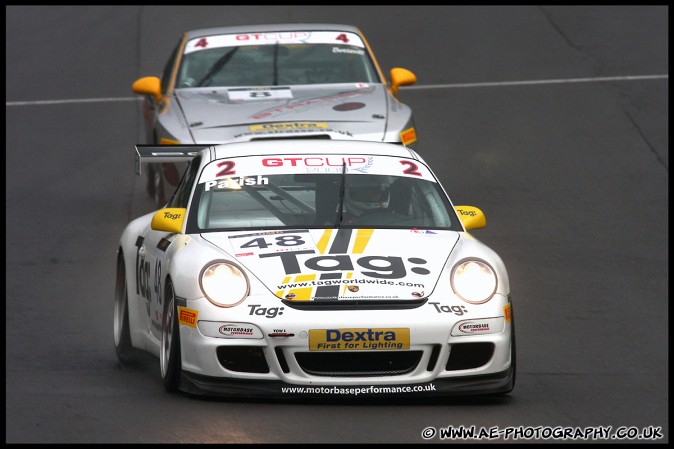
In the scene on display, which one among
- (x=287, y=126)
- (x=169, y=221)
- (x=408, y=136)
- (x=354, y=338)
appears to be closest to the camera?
(x=354, y=338)

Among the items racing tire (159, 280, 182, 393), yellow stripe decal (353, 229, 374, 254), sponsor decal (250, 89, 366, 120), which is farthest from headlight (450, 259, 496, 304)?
sponsor decal (250, 89, 366, 120)

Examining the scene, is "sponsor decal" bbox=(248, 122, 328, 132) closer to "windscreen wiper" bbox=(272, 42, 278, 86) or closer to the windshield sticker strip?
"windscreen wiper" bbox=(272, 42, 278, 86)

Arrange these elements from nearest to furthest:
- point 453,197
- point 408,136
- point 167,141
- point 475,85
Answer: point 167,141 < point 408,136 < point 453,197 < point 475,85

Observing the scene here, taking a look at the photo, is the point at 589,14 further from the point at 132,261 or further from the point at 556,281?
the point at 132,261

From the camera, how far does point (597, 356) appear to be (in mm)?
10023

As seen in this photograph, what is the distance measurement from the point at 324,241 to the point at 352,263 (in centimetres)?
37

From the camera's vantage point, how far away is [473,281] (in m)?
8.27

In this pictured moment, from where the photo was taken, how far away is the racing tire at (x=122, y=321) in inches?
390

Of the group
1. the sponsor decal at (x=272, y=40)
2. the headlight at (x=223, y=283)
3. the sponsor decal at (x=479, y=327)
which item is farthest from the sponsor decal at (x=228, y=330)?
the sponsor decal at (x=272, y=40)

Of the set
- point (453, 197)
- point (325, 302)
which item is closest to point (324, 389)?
point (325, 302)

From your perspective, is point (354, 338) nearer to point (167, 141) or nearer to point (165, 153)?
point (165, 153)

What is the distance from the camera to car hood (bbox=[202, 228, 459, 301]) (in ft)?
26.3

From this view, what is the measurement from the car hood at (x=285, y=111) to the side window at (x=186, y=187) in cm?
224

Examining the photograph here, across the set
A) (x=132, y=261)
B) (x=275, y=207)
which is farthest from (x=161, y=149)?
(x=275, y=207)
